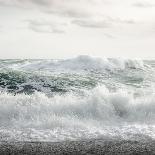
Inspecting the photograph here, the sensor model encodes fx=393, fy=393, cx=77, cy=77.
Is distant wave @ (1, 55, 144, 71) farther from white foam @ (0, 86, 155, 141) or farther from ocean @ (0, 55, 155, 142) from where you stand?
white foam @ (0, 86, 155, 141)

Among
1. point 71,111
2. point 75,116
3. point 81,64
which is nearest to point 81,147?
point 75,116

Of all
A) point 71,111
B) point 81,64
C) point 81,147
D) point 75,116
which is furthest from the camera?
point 81,64

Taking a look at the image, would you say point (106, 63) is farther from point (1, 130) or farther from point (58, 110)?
point (1, 130)

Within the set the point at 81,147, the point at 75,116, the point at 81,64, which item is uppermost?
the point at 81,64

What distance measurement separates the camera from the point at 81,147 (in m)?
8.45

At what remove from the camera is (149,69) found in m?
28.7

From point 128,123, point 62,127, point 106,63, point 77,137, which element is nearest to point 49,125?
point 62,127

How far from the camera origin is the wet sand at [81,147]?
26.4 ft

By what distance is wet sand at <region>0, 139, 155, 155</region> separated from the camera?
317 inches

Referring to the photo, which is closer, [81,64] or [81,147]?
[81,147]

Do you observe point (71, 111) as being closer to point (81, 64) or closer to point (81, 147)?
point (81, 147)

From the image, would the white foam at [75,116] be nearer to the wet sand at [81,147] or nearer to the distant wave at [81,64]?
the wet sand at [81,147]

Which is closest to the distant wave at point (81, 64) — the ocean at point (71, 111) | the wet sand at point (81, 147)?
the ocean at point (71, 111)

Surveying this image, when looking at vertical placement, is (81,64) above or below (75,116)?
above
